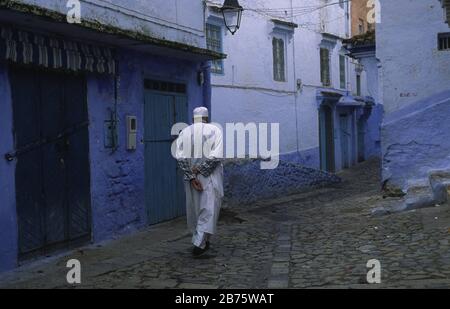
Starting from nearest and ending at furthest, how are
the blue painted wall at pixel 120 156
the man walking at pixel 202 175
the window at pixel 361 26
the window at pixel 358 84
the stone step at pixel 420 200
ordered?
the man walking at pixel 202 175 < the blue painted wall at pixel 120 156 < the stone step at pixel 420 200 < the window at pixel 361 26 < the window at pixel 358 84

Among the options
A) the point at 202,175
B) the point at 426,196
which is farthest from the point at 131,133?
the point at 426,196

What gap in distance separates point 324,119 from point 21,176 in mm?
15659

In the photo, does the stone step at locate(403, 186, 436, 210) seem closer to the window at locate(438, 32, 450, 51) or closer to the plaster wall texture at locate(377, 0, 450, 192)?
the plaster wall texture at locate(377, 0, 450, 192)

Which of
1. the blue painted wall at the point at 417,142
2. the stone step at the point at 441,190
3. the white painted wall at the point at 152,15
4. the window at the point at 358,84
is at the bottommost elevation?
the stone step at the point at 441,190

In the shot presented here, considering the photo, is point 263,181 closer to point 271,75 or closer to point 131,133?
point 131,133

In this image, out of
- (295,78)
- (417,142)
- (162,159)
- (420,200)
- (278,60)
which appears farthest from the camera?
(295,78)

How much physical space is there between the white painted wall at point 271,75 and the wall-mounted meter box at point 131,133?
562cm

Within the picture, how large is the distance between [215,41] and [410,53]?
188 inches

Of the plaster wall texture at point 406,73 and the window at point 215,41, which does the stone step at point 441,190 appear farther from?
the window at point 215,41

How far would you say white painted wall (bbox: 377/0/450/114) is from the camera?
40.2ft

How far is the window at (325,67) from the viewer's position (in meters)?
20.8

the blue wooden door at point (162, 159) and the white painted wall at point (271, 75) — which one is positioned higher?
the white painted wall at point (271, 75)

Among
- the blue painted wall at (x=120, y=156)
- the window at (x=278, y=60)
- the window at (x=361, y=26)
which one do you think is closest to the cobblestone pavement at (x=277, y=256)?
the blue painted wall at (x=120, y=156)

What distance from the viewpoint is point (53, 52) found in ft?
23.4
